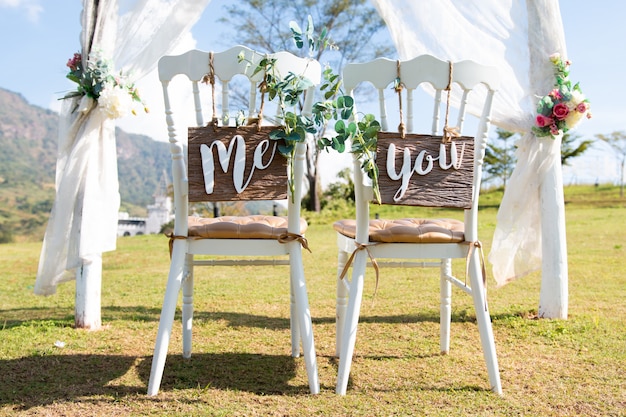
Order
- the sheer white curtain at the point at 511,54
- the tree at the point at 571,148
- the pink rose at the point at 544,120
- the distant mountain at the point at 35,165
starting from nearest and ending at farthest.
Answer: the pink rose at the point at 544,120 → the sheer white curtain at the point at 511,54 → the tree at the point at 571,148 → the distant mountain at the point at 35,165

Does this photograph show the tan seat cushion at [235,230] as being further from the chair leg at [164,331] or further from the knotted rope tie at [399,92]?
the knotted rope tie at [399,92]

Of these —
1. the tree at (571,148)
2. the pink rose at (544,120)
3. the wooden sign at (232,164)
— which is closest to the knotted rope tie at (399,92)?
the wooden sign at (232,164)

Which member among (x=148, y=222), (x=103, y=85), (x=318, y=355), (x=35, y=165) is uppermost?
(x=35, y=165)

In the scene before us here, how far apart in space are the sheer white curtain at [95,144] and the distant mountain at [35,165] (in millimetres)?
56550

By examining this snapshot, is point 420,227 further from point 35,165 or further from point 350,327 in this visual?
point 35,165

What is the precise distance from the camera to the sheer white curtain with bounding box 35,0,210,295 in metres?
3.63

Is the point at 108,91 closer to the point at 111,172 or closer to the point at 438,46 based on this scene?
the point at 111,172

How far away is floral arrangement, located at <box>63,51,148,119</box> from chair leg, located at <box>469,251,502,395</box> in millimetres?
2291

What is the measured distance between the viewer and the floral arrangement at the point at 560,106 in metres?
3.56

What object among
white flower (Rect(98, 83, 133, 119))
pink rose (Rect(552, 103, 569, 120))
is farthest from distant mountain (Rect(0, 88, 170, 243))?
pink rose (Rect(552, 103, 569, 120))

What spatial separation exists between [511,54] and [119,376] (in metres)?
3.13

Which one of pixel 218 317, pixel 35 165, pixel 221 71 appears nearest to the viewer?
pixel 221 71

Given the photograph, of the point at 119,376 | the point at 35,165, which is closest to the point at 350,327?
the point at 119,376

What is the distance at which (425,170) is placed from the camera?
2.49 meters
